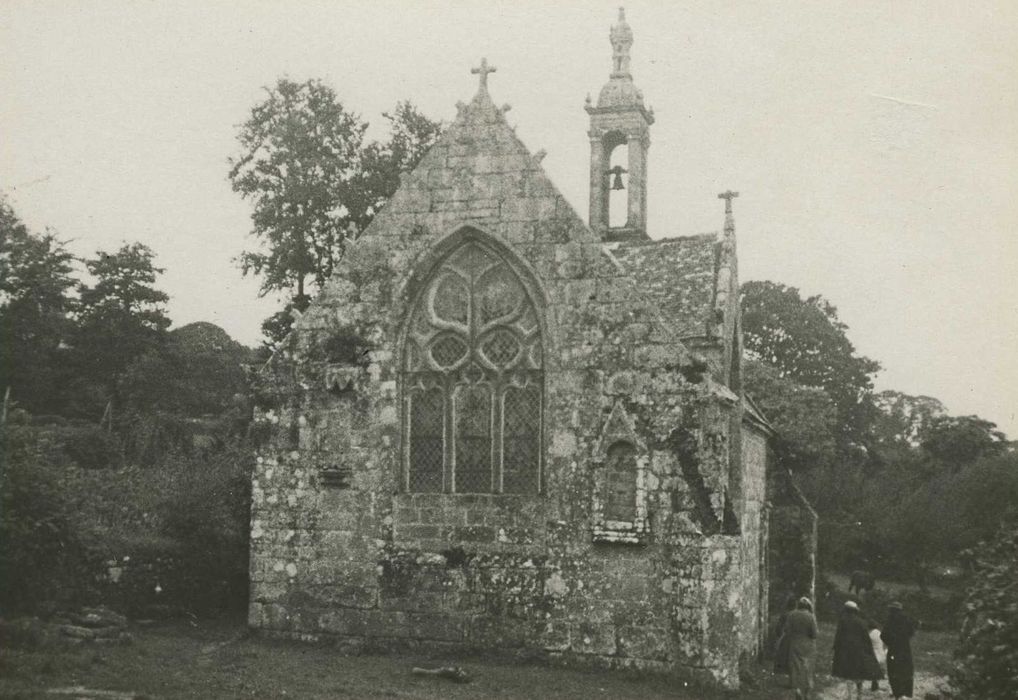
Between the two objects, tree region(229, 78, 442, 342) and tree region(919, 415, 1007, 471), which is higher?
tree region(229, 78, 442, 342)

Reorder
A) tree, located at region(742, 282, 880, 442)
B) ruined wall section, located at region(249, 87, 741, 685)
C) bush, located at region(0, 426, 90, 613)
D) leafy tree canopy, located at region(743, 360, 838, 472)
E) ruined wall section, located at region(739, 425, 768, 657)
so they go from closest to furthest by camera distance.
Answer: bush, located at region(0, 426, 90, 613) → ruined wall section, located at region(249, 87, 741, 685) → ruined wall section, located at region(739, 425, 768, 657) → leafy tree canopy, located at region(743, 360, 838, 472) → tree, located at region(742, 282, 880, 442)

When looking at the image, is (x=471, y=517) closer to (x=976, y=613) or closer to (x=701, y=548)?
(x=701, y=548)

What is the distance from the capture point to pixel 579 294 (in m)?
14.3

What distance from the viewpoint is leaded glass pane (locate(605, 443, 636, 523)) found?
13.7 m

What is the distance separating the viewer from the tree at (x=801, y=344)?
50156 mm

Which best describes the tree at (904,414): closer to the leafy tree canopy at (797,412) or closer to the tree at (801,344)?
the tree at (801,344)

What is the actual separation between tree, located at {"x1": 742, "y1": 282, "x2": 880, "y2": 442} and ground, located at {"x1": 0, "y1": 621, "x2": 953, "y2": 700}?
120 feet

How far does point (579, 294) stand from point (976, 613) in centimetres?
667

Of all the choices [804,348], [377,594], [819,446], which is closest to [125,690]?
[377,594]

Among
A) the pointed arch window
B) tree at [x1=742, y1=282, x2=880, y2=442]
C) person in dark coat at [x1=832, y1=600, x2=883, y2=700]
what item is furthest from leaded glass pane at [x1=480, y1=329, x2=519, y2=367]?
tree at [x1=742, y1=282, x2=880, y2=442]

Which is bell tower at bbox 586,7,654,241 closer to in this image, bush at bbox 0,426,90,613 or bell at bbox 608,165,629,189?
bell at bbox 608,165,629,189

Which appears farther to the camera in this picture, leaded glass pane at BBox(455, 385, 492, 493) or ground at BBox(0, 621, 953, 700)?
leaded glass pane at BBox(455, 385, 492, 493)

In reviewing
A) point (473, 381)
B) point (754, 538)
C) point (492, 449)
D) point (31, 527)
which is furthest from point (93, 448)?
point (754, 538)

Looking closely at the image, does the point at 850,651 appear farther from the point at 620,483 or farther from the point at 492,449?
the point at 492,449
